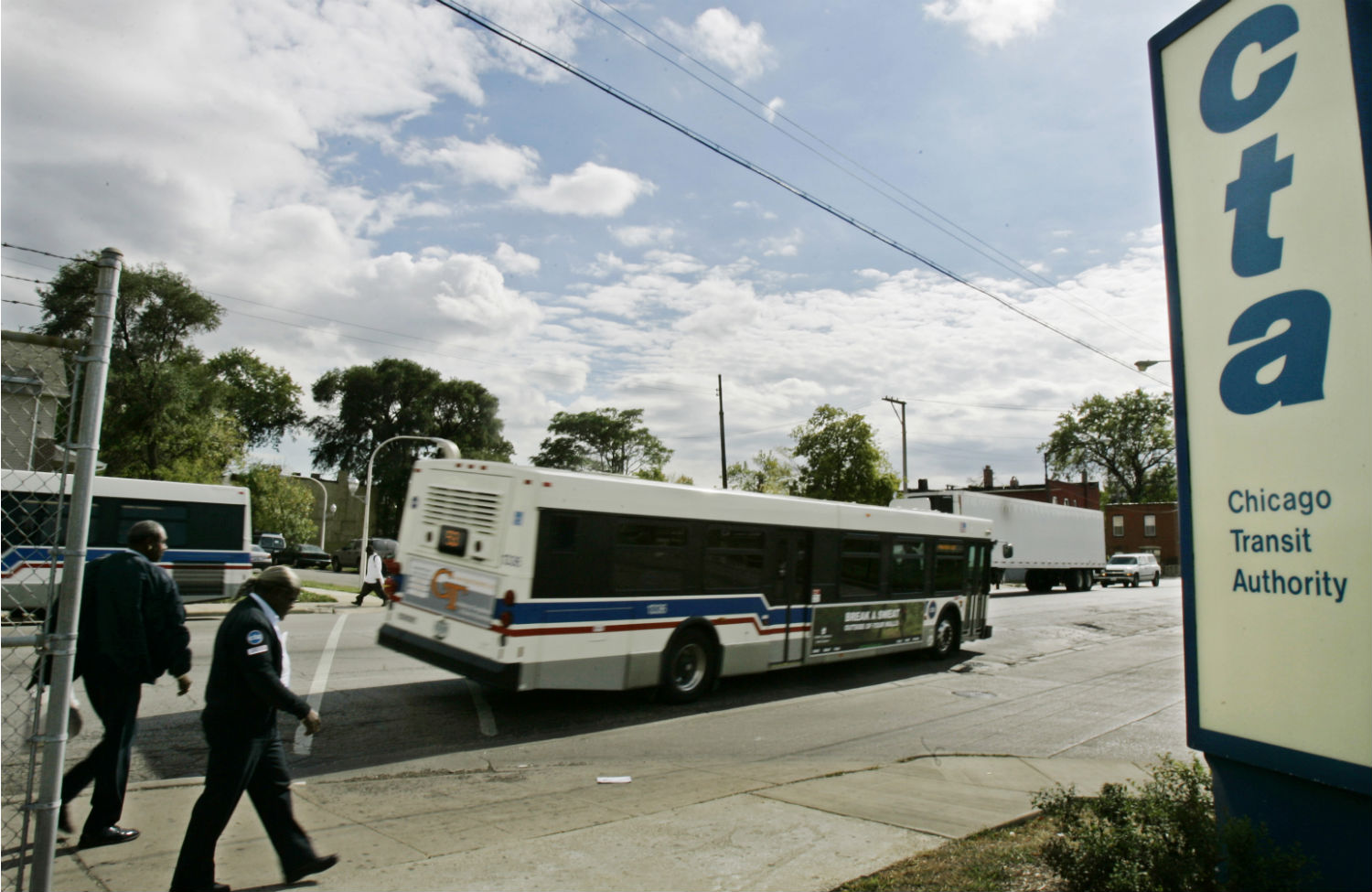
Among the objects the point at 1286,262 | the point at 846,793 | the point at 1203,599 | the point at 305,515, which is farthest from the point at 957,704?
the point at 305,515

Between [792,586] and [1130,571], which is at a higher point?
[792,586]

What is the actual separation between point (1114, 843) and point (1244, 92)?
3.55 meters

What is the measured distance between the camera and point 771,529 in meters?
11.1

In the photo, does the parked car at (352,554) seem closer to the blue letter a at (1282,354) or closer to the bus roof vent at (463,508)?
the bus roof vent at (463,508)

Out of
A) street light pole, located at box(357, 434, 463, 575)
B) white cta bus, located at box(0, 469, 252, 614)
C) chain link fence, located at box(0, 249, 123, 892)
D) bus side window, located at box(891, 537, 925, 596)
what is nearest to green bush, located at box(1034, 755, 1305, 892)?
chain link fence, located at box(0, 249, 123, 892)

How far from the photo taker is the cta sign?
3.57 m

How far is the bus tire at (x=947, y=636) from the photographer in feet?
48.5

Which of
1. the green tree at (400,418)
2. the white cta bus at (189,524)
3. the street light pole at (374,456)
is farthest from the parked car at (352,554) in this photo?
the white cta bus at (189,524)

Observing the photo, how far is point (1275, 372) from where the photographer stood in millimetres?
3920

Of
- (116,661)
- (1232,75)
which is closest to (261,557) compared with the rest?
(116,661)

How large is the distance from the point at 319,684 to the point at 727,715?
4841 mm

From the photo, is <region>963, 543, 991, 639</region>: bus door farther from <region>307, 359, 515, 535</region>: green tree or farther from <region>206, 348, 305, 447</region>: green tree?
<region>206, 348, 305, 447</region>: green tree

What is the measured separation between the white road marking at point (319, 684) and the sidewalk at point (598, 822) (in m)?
0.86

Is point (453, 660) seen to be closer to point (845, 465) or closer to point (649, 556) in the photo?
point (649, 556)
